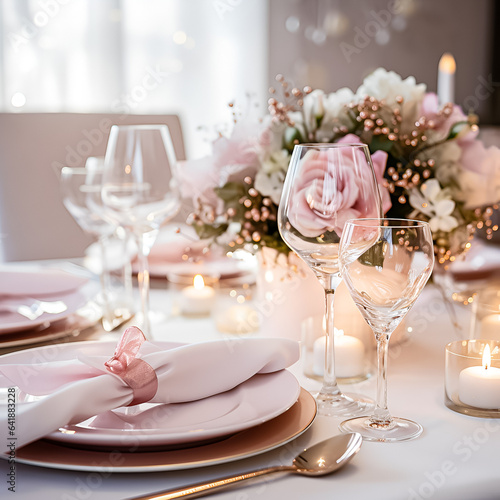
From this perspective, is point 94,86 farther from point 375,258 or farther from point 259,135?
point 375,258

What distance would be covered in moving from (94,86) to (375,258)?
A: 3.72 m

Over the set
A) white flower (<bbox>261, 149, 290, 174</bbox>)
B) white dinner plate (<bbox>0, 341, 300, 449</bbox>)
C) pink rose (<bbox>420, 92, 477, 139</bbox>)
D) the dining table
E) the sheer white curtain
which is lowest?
the dining table

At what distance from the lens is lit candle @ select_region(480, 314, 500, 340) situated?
0.87 m

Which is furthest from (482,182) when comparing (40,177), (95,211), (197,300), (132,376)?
(40,177)

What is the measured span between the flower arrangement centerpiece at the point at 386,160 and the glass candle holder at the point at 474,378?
0.81ft

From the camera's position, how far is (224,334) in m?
1.04

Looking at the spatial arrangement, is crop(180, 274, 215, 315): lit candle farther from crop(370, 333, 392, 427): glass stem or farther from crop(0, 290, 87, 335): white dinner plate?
crop(370, 333, 392, 427): glass stem

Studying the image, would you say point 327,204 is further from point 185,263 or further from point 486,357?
point 185,263

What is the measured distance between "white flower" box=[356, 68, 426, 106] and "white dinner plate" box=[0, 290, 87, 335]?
515mm

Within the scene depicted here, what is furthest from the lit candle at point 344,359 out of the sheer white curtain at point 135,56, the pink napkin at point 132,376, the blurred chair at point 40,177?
the sheer white curtain at point 135,56

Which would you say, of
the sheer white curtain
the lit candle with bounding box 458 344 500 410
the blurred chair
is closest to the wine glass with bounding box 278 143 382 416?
the lit candle with bounding box 458 344 500 410

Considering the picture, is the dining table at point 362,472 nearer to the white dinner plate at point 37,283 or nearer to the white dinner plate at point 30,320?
the white dinner plate at point 30,320

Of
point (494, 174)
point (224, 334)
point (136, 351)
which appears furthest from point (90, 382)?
point (494, 174)

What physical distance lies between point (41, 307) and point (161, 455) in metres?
0.51
